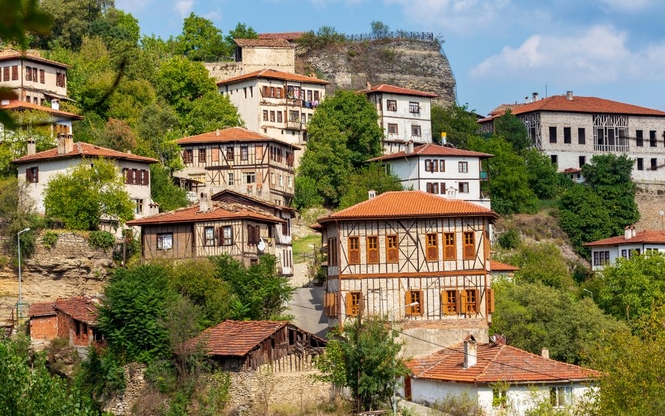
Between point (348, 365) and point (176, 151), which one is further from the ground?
point (176, 151)

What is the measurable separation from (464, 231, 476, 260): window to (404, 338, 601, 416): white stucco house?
4.57 metres

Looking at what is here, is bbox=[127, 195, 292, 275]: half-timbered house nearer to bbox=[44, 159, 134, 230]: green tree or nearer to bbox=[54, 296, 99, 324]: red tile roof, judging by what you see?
bbox=[44, 159, 134, 230]: green tree

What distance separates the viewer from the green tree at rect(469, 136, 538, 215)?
271ft

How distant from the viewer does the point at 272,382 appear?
4044 cm

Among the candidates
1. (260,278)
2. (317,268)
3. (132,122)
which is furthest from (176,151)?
(260,278)

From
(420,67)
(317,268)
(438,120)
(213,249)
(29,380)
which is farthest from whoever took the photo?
(420,67)

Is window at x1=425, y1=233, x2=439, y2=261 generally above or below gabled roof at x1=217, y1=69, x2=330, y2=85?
below

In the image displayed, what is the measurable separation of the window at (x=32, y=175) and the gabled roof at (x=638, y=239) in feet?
121

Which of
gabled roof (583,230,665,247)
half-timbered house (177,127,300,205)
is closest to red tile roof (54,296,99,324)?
half-timbered house (177,127,300,205)

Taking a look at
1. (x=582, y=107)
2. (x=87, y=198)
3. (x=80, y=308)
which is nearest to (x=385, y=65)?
(x=582, y=107)

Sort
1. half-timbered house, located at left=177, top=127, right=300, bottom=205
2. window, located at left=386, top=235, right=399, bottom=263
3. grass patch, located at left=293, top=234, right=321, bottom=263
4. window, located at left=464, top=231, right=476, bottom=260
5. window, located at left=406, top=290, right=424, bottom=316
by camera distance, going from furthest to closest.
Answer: half-timbered house, located at left=177, top=127, right=300, bottom=205 < grass patch, located at left=293, top=234, right=321, bottom=263 < window, located at left=386, top=235, right=399, bottom=263 < window, located at left=464, top=231, right=476, bottom=260 < window, located at left=406, top=290, right=424, bottom=316

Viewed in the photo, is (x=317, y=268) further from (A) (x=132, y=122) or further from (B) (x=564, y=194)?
(B) (x=564, y=194)

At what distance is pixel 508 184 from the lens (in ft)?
273

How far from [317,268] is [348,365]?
23.0 metres
